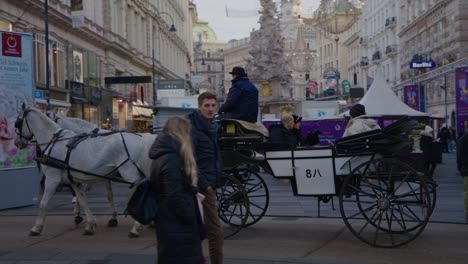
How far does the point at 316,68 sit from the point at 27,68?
9490cm

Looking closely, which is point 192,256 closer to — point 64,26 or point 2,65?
point 2,65

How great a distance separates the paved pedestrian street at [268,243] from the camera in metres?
7.93

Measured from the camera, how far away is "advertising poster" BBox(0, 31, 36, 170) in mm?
13141

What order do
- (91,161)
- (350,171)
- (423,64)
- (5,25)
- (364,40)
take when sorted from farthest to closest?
(364,40), (423,64), (5,25), (91,161), (350,171)

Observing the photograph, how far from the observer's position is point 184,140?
5488 millimetres

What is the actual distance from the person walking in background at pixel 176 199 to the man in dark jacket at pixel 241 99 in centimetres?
373

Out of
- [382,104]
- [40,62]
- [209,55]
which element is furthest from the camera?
[209,55]

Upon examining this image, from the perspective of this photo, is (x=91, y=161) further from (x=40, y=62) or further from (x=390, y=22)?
(x=390, y=22)

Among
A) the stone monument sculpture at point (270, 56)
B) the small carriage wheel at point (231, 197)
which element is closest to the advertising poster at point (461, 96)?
the small carriage wheel at point (231, 197)

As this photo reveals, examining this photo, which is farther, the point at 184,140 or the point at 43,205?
the point at 43,205

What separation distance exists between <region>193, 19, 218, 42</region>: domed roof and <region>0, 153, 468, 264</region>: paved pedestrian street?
175m

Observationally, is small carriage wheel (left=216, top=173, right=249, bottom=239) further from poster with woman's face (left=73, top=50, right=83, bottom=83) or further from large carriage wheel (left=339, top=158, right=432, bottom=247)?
poster with woman's face (left=73, top=50, right=83, bottom=83)

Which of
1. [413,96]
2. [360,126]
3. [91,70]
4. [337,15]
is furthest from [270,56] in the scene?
[360,126]

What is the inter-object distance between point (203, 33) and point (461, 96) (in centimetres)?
16500
